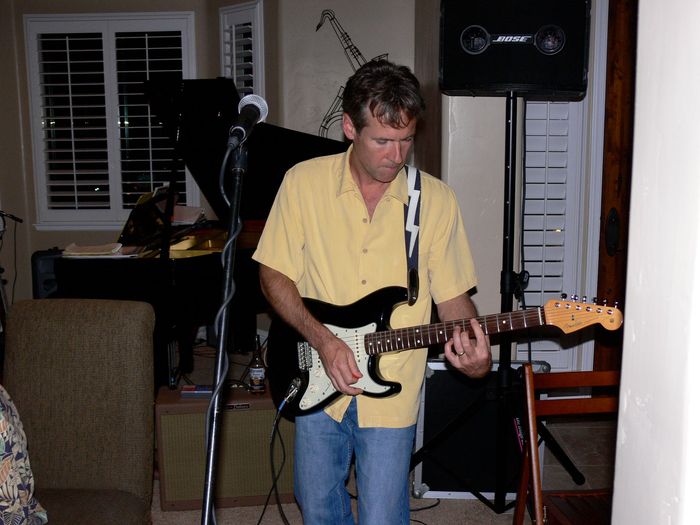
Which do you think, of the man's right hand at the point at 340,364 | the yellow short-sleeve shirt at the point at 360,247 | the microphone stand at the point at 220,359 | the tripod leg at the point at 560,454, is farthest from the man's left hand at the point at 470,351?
the tripod leg at the point at 560,454

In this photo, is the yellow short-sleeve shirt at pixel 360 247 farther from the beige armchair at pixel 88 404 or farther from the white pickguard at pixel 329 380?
the beige armchair at pixel 88 404

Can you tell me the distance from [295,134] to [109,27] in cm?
317

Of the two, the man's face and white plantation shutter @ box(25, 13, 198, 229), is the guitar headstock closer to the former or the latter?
the man's face

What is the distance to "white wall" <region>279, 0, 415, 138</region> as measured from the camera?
5.45m

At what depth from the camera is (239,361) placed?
210 inches

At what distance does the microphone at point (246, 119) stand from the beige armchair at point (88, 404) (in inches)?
34.8

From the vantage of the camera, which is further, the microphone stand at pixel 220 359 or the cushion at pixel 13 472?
the cushion at pixel 13 472

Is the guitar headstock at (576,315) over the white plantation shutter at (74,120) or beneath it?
beneath

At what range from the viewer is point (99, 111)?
6.45 m

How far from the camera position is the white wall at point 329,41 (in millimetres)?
5449

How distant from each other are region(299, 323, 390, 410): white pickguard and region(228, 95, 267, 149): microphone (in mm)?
745

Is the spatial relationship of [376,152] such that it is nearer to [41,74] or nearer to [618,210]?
[618,210]

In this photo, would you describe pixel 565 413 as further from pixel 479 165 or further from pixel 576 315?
pixel 479 165

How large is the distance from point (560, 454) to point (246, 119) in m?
2.35
